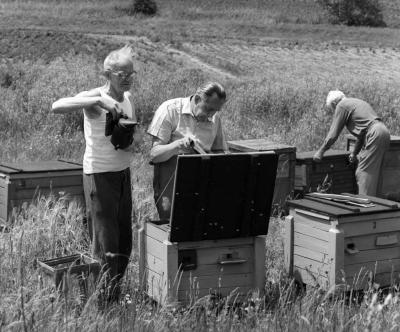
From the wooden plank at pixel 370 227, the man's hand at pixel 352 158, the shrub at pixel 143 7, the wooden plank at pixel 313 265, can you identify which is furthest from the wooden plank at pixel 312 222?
the shrub at pixel 143 7

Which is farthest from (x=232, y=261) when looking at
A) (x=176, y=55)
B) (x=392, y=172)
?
(x=176, y=55)

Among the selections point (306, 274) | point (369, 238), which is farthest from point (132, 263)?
point (369, 238)

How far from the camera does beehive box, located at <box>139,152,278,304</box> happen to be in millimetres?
4988

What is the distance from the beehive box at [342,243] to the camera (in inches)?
215

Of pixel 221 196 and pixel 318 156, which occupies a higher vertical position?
pixel 221 196

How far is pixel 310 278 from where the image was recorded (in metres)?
5.67

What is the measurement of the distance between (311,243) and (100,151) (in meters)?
1.75

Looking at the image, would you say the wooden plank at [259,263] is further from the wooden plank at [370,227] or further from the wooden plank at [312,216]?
the wooden plank at [370,227]

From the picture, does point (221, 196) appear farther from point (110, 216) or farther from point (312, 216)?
point (312, 216)

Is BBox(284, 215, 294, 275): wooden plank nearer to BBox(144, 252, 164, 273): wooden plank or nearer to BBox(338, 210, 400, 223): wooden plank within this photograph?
BBox(338, 210, 400, 223): wooden plank

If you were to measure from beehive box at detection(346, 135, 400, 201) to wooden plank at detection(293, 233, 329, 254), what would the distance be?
3.52 m

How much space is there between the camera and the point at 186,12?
5831 centimetres

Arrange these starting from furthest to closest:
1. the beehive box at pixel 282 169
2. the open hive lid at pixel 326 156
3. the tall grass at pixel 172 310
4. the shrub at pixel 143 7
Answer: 1. the shrub at pixel 143 7
2. the open hive lid at pixel 326 156
3. the beehive box at pixel 282 169
4. the tall grass at pixel 172 310

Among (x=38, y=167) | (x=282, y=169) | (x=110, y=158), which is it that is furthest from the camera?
(x=282, y=169)
